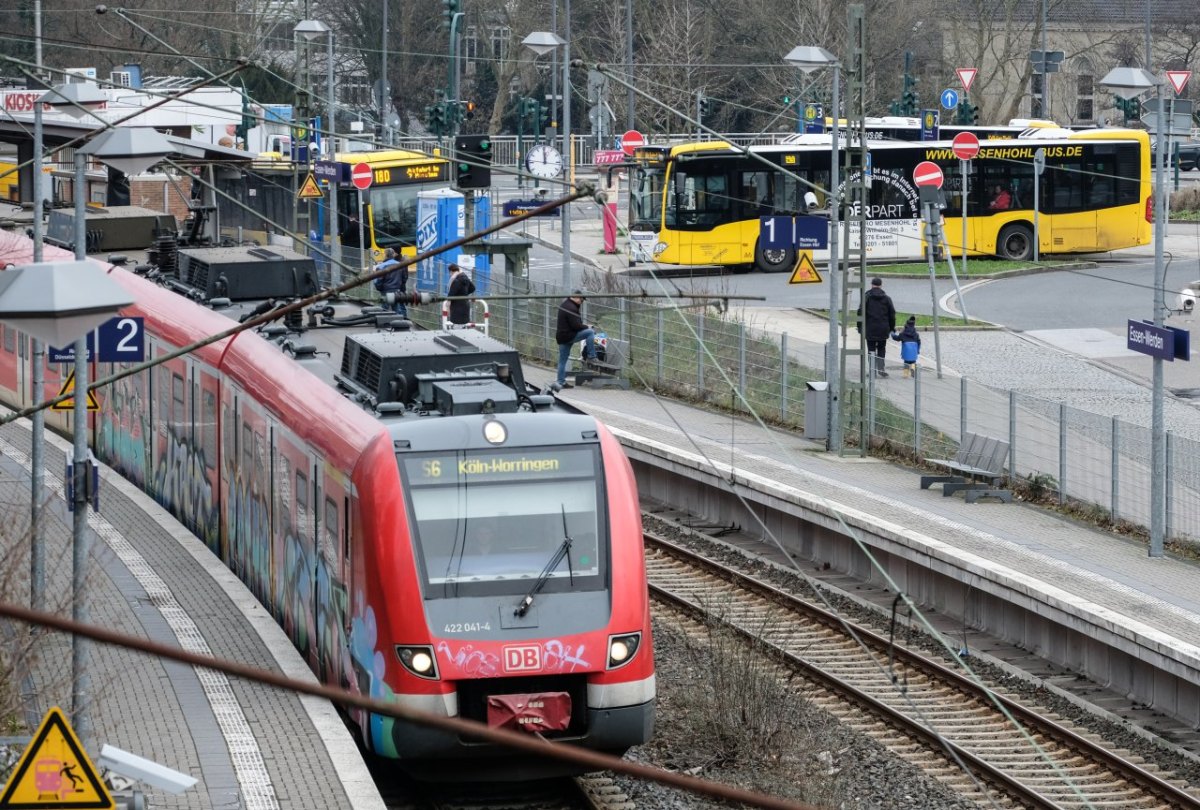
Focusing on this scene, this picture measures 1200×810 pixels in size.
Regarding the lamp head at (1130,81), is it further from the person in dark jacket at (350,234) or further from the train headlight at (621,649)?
the person in dark jacket at (350,234)

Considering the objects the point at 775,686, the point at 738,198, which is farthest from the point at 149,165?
the point at 738,198

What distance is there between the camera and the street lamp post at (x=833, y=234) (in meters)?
23.3

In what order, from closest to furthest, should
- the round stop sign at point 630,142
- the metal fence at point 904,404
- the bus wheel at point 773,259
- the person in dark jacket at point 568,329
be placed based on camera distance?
the metal fence at point 904,404 → the person in dark jacket at point 568,329 → the bus wheel at point 773,259 → the round stop sign at point 630,142

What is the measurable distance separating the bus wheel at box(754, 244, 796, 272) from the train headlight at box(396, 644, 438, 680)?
111ft

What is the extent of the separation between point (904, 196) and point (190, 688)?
33.9 meters

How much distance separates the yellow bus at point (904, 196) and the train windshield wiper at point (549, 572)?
105 feet

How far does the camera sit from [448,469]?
12.0m

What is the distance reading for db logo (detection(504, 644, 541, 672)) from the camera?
11.4 metres

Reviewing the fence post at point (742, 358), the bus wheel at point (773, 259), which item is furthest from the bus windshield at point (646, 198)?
the fence post at point (742, 358)

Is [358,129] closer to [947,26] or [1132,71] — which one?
[947,26]

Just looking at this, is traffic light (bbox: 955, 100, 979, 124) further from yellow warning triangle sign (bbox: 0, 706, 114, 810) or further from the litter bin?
yellow warning triangle sign (bbox: 0, 706, 114, 810)

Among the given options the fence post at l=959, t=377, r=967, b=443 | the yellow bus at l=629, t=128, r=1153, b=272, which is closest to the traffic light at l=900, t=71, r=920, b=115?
the yellow bus at l=629, t=128, r=1153, b=272

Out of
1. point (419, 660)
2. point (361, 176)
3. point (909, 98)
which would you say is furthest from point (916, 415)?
point (909, 98)

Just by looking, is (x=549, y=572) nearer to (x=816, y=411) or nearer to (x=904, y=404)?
(x=904, y=404)
